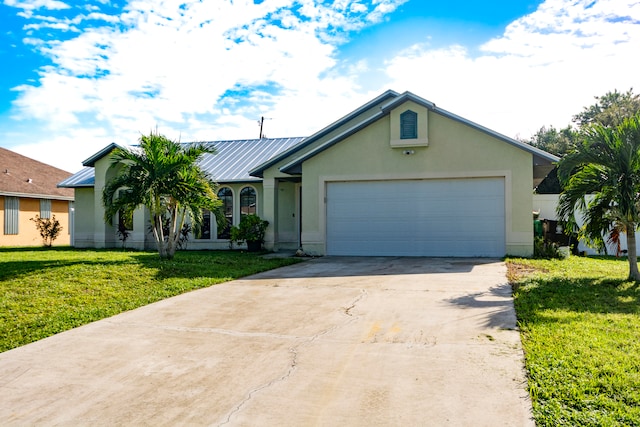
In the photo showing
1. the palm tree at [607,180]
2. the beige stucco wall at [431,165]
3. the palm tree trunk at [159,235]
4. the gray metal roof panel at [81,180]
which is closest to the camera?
the palm tree at [607,180]

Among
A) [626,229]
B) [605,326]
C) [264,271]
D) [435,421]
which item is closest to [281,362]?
[435,421]

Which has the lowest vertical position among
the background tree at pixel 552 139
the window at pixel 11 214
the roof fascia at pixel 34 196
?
the window at pixel 11 214

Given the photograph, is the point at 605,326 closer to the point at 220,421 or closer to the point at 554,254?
the point at 220,421

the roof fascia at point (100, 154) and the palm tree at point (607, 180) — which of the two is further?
the roof fascia at point (100, 154)

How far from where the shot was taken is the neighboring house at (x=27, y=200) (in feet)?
77.6

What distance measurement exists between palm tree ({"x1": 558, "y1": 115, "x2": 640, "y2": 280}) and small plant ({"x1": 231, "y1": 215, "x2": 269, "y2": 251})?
10.4 m

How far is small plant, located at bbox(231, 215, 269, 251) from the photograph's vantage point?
1761 cm

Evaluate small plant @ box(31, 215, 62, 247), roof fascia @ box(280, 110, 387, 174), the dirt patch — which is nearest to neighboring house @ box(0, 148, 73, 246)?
small plant @ box(31, 215, 62, 247)

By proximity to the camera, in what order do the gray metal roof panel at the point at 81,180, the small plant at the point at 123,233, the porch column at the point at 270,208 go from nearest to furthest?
the porch column at the point at 270,208
the small plant at the point at 123,233
the gray metal roof panel at the point at 81,180

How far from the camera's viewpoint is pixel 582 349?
5.00m

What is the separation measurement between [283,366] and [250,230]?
42.5ft

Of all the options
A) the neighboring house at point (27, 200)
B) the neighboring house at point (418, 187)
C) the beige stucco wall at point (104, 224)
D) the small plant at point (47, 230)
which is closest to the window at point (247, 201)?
the beige stucco wall at point (104, 224)

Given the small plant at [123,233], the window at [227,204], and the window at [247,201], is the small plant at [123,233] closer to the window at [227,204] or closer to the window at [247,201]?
the window at [227,204]

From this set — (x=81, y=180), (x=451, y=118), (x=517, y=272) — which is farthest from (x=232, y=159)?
(x=517, y=272)
